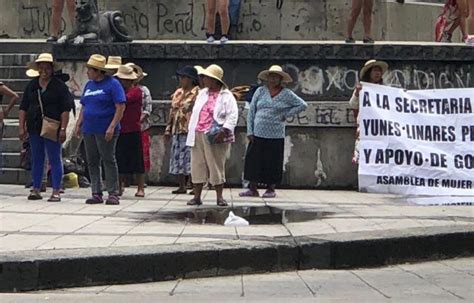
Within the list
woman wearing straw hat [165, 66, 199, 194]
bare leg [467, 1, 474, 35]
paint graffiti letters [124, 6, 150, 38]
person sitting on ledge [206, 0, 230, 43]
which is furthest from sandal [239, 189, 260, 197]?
paint graffiti letters [124, 6, 150, 38]

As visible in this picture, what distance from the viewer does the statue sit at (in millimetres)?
16219

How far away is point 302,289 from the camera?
27.7 ft

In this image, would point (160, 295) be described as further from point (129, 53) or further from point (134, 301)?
point (129, 53)

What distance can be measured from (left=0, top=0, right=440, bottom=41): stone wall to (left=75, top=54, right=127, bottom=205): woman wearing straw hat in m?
7.18

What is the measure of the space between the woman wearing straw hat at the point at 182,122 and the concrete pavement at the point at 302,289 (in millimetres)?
5310

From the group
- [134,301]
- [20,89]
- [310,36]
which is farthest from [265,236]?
[310,36]

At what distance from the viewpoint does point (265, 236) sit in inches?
389

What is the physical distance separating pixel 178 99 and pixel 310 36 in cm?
592

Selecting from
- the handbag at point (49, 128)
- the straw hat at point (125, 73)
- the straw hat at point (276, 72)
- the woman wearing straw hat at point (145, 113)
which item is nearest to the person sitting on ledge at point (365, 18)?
the straw hat at point (276, 72)

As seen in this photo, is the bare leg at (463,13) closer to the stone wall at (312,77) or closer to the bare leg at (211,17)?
the stone wall at (312,77)

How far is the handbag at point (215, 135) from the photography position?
1237 centimetres

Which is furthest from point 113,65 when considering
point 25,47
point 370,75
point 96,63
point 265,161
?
point 25,47

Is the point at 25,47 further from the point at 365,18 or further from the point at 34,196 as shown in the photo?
the point at 365,18

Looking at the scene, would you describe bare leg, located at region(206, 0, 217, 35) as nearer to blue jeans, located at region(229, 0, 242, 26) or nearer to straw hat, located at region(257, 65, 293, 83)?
blue jeans, located at region(229, 0, 242, 26)
